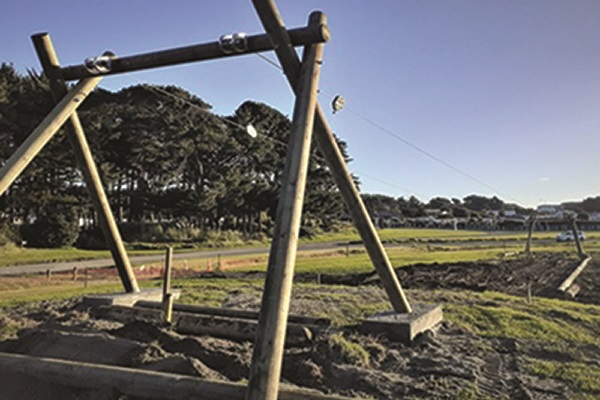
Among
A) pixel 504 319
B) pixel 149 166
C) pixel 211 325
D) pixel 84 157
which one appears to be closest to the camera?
pixel 211 325

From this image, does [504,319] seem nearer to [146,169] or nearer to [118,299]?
[118,299]

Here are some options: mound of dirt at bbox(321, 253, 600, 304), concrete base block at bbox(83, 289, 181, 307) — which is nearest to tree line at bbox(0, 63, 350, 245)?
mound of dirt at bbox(321, 253, 600, 304)

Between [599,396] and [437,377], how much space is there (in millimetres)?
1509

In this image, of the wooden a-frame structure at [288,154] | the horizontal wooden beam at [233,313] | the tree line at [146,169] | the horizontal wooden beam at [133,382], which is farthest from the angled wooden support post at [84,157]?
the tree line at [146,169]

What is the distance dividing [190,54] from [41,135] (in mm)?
2404

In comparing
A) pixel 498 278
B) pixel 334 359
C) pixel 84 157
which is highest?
pixel 84 157

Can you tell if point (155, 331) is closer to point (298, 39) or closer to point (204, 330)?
point (204, 330)

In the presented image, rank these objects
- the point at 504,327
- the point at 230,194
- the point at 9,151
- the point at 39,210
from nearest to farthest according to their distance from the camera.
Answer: the point at 504,327
the point at 9,151
the point at 39,210
the point at 230,194

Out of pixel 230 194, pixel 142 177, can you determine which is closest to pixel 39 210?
pixel 142 177

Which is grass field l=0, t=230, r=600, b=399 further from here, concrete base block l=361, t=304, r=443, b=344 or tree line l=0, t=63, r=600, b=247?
tree line l=0, t=63, r=600, b=247

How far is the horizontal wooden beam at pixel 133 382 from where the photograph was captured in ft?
10.7

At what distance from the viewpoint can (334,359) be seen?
480 cm

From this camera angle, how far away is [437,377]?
4.48 m

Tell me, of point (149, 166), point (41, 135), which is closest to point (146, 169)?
point (149, 166)
